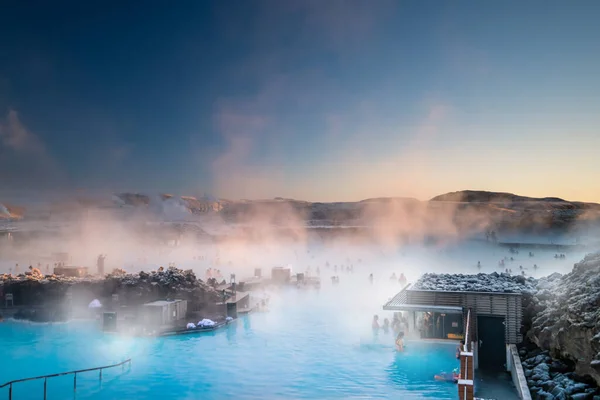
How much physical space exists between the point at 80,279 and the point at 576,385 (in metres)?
27.1

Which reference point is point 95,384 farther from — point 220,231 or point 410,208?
point 410,208

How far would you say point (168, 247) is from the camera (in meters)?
76.8

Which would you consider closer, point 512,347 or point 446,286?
point 512,347

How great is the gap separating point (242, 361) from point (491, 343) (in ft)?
29.9

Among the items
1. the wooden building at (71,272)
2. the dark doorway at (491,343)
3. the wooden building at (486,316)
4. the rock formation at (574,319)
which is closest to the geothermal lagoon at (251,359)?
the dark doorway at (491,343)

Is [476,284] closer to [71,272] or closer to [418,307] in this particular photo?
[418,307]

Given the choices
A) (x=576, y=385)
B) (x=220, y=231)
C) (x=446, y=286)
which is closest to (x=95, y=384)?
(x=446, y=286)

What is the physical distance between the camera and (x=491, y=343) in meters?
15.5

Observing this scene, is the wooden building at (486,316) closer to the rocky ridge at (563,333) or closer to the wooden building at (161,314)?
the rocky ridge at (563,333)

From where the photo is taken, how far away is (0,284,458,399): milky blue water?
15547 millimetres

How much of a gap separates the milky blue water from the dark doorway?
1447 millimetres

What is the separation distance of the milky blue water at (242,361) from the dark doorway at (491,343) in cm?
145

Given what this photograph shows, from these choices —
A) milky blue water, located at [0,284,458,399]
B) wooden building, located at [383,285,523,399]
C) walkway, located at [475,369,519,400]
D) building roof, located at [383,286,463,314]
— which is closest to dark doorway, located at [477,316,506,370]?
wooden building, located at [383,285,523,399]

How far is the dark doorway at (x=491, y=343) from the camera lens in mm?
15227
